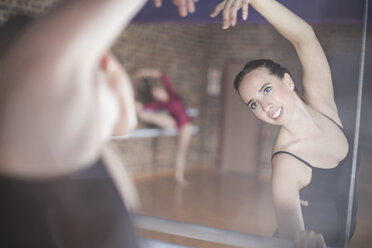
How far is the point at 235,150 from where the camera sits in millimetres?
5230

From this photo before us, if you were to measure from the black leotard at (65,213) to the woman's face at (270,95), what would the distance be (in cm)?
56

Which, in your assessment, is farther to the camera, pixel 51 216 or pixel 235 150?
pixel 235 150

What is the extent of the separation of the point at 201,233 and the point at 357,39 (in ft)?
2.60

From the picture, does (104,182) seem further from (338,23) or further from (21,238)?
(338,23)

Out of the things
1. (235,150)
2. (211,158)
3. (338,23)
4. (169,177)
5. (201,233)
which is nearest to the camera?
(338,23)

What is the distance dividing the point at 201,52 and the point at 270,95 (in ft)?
3.36

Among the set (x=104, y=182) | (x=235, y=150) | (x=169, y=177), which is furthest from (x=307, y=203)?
(x=235, y=150)

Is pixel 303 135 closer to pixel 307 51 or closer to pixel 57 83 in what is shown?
pixel 307 51

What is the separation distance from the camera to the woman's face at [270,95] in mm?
1187

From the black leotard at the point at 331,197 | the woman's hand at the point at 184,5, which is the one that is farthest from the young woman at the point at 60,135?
the black leotard at the point at 331,197

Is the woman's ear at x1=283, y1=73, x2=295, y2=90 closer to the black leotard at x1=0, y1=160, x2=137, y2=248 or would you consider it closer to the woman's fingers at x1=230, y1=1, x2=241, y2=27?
the woman's fingers at x1=230, y1=1, x2=241, y2=27

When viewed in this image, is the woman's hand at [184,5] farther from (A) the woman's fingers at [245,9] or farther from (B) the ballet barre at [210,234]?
(B) the ballet barre at [210,234]

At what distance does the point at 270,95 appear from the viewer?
1.18m

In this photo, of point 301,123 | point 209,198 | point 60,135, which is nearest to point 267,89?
point 301,123
